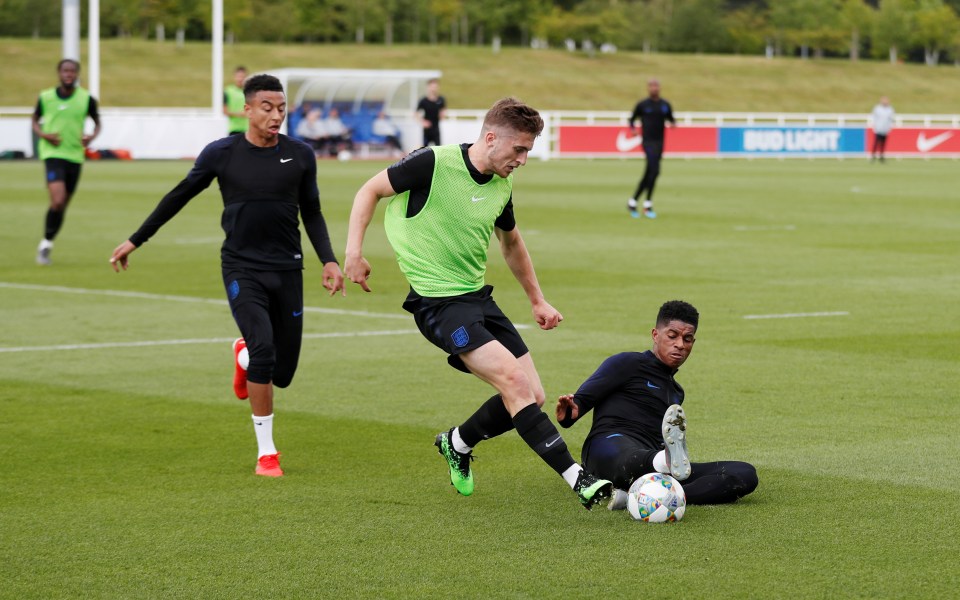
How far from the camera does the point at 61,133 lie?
19.0 m

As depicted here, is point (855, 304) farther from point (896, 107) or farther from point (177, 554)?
point (896, 107)

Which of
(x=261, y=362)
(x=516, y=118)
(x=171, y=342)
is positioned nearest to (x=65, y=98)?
(x=171, y=342)

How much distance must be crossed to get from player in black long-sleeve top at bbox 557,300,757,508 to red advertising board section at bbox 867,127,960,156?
50.5 meters

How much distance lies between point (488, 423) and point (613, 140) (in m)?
45.3

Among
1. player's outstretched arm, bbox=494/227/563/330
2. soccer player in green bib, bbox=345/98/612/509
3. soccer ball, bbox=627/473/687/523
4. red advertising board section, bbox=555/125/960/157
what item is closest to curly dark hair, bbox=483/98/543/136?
soccer player in green bib, bbox=345/98/612/509

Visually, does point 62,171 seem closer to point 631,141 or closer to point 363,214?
point 363,214

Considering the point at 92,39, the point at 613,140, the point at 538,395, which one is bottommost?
the point at 538,395

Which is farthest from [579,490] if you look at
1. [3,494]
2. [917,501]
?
[3,494]

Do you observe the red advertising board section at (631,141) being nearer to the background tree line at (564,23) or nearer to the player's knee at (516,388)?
the player's knee at (516,388)

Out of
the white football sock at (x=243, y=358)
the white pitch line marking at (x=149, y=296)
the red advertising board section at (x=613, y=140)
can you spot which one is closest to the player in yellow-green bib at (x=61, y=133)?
the white pitch line marking at (x=149, y=296)

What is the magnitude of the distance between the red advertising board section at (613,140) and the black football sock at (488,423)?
44.2 metres

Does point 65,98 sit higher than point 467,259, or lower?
higher

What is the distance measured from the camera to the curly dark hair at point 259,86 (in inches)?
333

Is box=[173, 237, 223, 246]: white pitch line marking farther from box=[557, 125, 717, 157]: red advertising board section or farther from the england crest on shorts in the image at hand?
box=[557, 125, 717, 157]: red advertising board section
